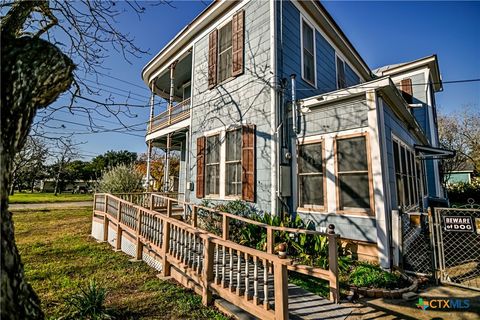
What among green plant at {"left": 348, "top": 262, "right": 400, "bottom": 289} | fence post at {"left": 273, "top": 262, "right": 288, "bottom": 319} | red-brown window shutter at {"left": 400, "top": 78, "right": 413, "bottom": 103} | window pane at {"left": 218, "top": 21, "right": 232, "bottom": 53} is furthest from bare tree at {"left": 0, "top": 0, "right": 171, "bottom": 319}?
red-brown window shutter at {"left": 400, "top": 78, "right": 413, "bottom": 103}

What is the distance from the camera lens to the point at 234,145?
6.82 meters

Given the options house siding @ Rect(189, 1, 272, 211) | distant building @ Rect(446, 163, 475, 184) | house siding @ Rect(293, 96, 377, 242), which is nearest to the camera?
house siding @ Rect(293, 96, 377, 242)

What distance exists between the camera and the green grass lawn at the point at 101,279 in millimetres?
3197

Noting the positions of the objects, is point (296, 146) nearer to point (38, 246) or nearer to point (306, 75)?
point (306, 75)

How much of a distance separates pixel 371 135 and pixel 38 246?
31.0 ft

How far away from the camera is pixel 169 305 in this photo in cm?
331

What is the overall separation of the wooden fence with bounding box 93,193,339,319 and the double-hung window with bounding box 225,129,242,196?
6.33 feet

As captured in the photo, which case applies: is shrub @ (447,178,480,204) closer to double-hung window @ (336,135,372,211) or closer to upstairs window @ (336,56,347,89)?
upstairs window @ (336,56,347,89)

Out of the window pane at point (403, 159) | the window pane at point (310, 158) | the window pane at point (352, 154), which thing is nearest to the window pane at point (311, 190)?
the window pane at point (310, 158)

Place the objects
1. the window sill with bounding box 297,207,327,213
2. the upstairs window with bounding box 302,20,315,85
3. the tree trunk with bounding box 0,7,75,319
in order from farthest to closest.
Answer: the upstairs window with bounding box 302,20,315,85, the window sill with bounding box 297,207,327,213, the tree trunk with bounding box 0,7,75,319

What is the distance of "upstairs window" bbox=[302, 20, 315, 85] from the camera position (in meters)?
6.89

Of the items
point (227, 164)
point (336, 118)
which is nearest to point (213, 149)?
point (227, 164)

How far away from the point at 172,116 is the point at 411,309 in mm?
9347

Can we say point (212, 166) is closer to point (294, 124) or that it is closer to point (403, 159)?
point (294, 124)
